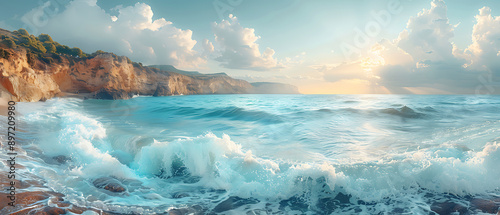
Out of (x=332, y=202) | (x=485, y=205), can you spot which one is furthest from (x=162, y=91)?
(x=485, y=205)

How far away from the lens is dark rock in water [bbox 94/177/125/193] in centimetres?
450

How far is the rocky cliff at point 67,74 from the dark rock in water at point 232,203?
68.2 feet

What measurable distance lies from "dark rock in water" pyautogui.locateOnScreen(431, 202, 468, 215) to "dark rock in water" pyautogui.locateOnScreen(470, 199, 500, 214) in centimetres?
23

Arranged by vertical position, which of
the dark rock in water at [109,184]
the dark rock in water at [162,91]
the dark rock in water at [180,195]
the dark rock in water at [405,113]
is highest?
the dark rock in water at [162,91]

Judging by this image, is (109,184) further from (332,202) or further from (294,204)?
(332,202)

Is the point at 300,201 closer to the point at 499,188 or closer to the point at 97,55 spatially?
the point at 499,188

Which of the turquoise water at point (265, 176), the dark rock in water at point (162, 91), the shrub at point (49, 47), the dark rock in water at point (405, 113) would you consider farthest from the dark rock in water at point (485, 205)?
the dark rock in water at point (162, 91)

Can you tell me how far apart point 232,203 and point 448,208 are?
395 cm

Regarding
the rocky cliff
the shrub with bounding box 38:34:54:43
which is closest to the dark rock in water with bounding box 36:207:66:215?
the rocky cliff

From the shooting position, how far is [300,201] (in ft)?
14.8

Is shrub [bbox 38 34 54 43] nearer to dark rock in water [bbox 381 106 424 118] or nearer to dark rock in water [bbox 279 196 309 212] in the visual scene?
dark rock in water [bbox 279 196 309 212]

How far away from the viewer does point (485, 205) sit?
3.94 metres

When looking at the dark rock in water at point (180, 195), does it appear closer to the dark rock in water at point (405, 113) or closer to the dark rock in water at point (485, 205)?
the dark rock in water at point (485, 205)

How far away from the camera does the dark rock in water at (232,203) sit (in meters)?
4.13
